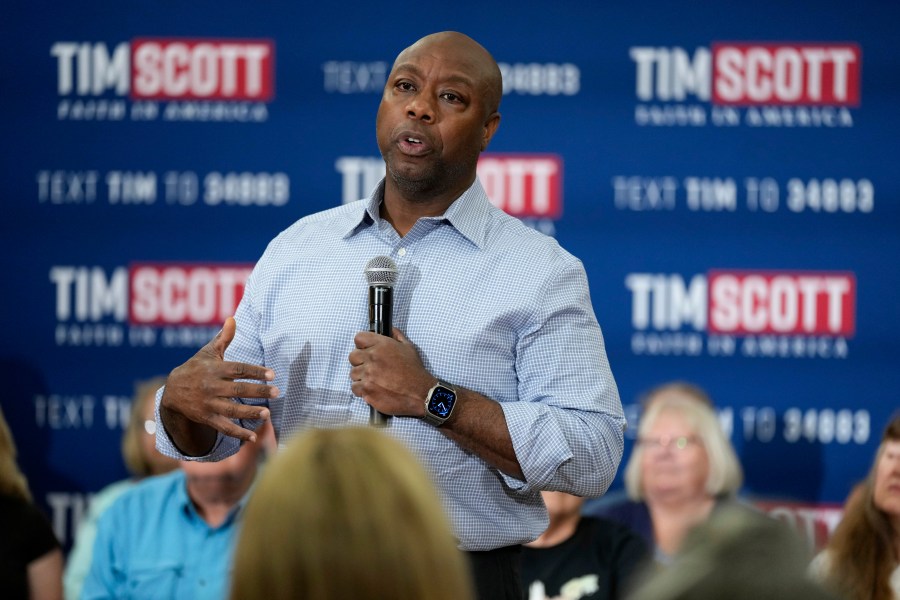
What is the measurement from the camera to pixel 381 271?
6.62ft

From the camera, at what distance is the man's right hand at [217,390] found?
1.90 m

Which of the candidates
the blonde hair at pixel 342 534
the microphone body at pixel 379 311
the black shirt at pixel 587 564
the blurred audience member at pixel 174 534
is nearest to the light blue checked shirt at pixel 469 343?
the microphone body at pixel 379 311

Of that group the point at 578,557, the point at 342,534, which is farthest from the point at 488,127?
the point at 578,557

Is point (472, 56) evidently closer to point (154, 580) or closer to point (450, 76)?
point (450, 76)

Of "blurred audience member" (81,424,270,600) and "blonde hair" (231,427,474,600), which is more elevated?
"blonde hair" (231,427,474,600)

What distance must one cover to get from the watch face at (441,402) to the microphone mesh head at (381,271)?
0.20 meters

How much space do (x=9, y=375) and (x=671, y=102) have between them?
2.59 m

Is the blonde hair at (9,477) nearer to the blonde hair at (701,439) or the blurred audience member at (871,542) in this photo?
the blonde hair at (701,439)

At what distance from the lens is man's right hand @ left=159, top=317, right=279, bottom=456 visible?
74.9 inches

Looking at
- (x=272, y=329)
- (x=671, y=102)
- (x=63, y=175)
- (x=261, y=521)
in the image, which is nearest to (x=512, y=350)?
(x=272, y=329)

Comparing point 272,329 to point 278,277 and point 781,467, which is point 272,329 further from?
point 781,467

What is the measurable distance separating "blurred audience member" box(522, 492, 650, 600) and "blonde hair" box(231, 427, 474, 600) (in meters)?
2.52

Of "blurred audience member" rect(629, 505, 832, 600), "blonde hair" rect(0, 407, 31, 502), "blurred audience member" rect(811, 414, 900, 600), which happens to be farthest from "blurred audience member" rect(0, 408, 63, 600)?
"blurred audience member" rect(629, 505, 832, 600)

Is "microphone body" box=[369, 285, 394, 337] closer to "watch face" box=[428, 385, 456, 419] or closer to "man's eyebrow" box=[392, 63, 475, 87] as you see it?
"watch face" box=[428, 385, 456, 419]
